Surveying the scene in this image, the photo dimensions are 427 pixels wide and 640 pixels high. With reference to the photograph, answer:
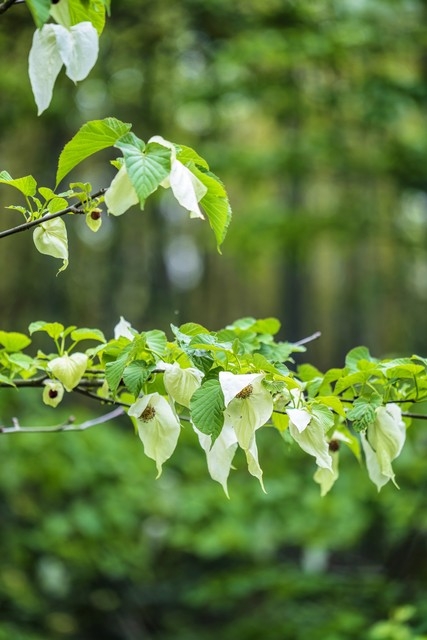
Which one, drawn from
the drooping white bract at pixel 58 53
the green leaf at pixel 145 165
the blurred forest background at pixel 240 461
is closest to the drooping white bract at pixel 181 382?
the green leaf at pixel 145 165

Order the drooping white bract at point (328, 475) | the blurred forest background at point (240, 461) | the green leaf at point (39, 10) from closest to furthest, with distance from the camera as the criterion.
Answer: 1. the green leaf at point (39, 10)
2. the drooping white bract at point (328, 475)
3. the blurred forest background at point (240, 461)

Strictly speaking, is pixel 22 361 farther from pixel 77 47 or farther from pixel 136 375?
pixel 77 47

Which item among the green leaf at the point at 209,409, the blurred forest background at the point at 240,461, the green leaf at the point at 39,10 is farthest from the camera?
the blurred forest background at the point at 240,461

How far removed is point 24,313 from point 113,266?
2.43 metres

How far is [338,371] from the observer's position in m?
1.03

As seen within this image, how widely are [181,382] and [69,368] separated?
0.19 metres

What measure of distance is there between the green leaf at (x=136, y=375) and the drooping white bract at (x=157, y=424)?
1.1 inches

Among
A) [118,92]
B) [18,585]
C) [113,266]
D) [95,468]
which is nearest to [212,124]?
[118,92]

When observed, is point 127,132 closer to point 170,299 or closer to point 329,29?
point 329,29

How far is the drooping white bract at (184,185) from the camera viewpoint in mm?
771

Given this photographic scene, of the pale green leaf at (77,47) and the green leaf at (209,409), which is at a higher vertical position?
the pale green leaf at (77,47)

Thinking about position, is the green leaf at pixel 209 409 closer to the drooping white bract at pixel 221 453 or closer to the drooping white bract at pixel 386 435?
the drooping white bract at pixel 221 453

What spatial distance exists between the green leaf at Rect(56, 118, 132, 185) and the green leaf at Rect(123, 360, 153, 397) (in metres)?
0.24

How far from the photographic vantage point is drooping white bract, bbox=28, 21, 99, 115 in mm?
816
